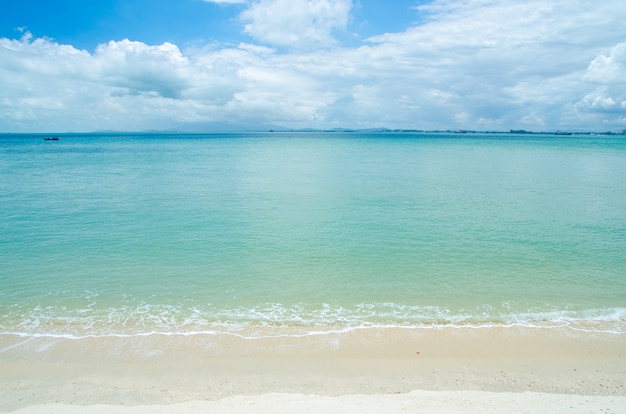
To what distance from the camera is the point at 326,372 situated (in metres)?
8.60

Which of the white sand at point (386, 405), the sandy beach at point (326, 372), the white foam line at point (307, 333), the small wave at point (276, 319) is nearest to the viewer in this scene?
the white sand at point (386, 405)

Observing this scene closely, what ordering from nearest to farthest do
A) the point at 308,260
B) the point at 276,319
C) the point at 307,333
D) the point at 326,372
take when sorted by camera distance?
the point at 326,372 < the point at 307,333 < the point at 276,319 < the point at 308,260

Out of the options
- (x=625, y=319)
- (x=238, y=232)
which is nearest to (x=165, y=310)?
(x=238, y=232)

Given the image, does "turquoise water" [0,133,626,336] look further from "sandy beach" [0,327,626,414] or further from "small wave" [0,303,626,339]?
"sandy beach" [0,327,626,414]

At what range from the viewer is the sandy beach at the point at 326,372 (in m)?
7.38

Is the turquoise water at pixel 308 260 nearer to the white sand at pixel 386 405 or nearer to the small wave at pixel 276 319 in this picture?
the small wave at pixel 276 319

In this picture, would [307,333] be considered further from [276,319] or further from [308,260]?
A: [308,260]

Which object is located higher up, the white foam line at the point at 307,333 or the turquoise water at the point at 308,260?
the turquoise water at the point at 308,260

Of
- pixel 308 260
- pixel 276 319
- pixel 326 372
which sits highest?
pixel 308 260

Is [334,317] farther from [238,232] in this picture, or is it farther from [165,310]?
[238,232]

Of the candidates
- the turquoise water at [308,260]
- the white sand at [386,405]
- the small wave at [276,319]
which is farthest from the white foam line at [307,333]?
the white sand at [386,405]

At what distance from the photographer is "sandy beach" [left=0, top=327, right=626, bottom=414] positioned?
7.38 m

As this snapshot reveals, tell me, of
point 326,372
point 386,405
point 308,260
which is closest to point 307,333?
point 326,372

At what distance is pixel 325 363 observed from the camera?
29.5ft
